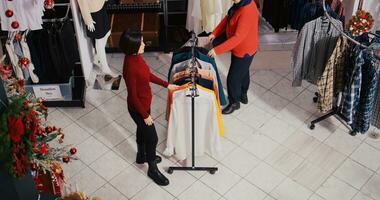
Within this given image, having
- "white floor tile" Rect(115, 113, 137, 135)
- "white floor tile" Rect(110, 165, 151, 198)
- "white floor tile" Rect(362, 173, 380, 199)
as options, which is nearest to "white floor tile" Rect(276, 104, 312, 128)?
"white floor tile" Rect(362, 173, 380, 199)

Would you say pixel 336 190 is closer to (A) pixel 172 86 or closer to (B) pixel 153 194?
(B) pixel 153 194

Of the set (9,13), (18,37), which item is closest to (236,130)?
(18,37)

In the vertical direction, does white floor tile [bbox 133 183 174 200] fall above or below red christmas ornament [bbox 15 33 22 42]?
below

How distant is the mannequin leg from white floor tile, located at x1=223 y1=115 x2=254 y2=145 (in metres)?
1.58

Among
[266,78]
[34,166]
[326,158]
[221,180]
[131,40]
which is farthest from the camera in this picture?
[266,78]

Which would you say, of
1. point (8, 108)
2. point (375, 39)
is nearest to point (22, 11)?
point (8, 108)

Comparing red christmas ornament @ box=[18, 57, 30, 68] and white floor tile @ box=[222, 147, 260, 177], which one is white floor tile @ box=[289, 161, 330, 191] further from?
red christmas ornament @ box=[18, 57, 30, 68]

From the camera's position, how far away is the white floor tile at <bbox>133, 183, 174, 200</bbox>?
4.97 meters

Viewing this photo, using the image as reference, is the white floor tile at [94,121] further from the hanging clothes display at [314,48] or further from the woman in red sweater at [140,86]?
the hanging clothes display at [314,48]

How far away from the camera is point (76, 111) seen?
19.6 ft

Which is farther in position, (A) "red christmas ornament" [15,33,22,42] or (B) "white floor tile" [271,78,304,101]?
(B) "white floor tile" [271,78,304,101]

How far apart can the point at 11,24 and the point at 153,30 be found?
186cm

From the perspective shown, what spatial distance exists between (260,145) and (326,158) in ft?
2.27

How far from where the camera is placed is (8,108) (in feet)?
9.74
